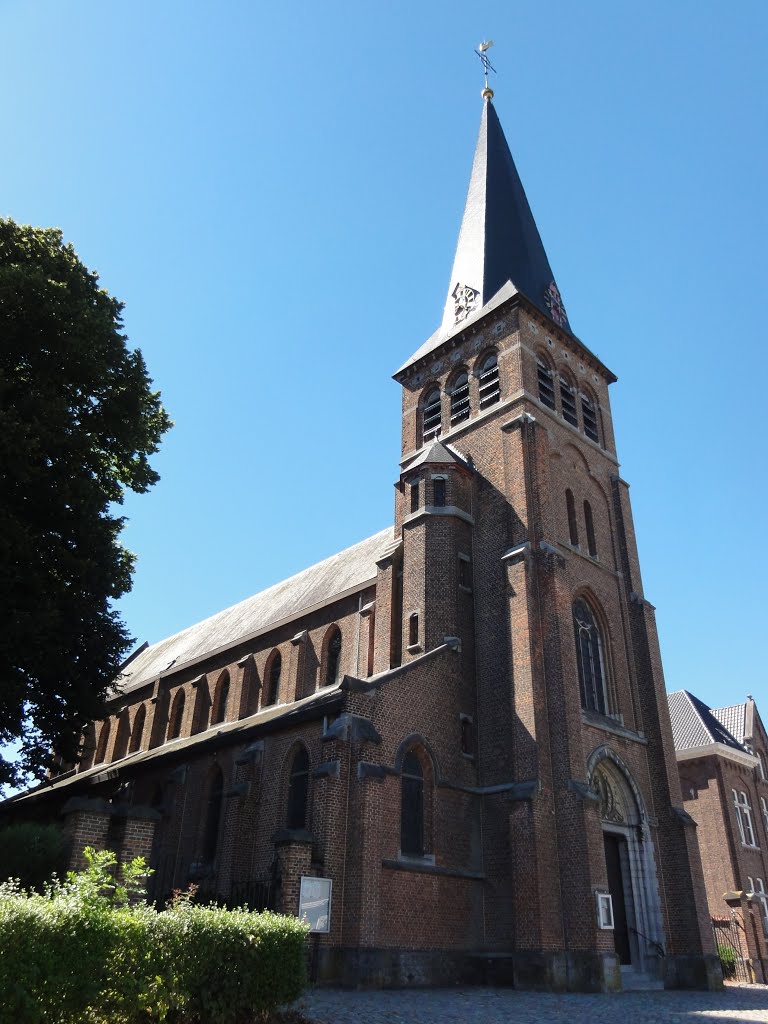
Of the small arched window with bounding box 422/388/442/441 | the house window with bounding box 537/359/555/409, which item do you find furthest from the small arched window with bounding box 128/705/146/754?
the house window with bounding box 537/359/555/409

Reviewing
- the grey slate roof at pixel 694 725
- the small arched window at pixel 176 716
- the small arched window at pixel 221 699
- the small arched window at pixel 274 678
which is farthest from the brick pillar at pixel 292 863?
the grey slate roof at pixel 694 725

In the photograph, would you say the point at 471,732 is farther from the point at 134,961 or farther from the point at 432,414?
the point at 134,961

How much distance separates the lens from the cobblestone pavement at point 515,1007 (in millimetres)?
10961

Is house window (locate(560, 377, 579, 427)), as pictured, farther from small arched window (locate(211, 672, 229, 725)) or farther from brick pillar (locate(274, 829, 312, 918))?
brick pillar (locate(274, 829, 312, 918))

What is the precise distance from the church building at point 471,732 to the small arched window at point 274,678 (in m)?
0.08

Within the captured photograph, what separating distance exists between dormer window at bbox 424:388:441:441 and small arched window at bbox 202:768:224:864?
515 inches

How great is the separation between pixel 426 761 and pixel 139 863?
1048 centimetres

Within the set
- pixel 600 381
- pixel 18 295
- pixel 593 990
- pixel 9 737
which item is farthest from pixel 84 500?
pixel 600 381

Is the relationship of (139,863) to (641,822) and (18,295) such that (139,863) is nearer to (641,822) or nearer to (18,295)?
(18,295)

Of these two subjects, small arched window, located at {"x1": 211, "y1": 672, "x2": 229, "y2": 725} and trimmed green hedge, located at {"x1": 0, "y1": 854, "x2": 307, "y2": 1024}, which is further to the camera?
small arched window, located at {"x1": 211, "y1": 672, "x2": 229, "y2": 725}

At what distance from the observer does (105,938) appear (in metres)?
7.48

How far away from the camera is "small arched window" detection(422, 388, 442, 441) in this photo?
2746cm

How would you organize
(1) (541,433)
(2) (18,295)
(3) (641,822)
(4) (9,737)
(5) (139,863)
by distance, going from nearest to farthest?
(5) (139,863) < (2) (18,295) < (4) (9,737) < (3) (641,822) < (1) (541,433)

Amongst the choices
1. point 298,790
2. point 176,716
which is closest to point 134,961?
point 298,790
